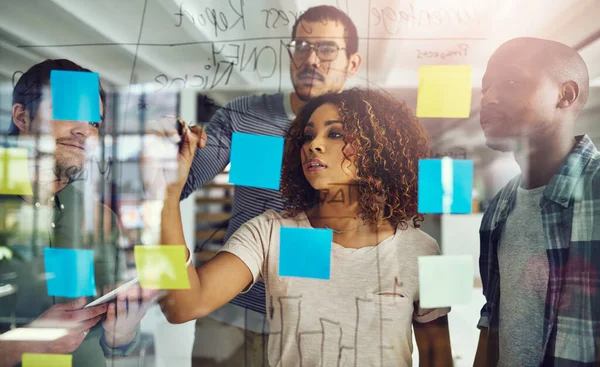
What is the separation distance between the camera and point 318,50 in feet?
3.68

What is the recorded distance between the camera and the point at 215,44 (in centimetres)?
115

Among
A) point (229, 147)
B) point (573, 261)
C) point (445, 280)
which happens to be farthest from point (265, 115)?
point (573, 261)

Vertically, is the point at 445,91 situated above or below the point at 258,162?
above

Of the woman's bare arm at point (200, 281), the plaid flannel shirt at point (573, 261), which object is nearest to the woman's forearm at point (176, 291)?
the woman's bare arm at point (200, 281)

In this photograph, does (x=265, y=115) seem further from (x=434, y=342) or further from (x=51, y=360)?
(x=51, y=360)

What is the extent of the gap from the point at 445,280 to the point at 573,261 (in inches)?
11.5

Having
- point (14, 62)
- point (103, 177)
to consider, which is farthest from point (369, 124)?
point (14, 62)

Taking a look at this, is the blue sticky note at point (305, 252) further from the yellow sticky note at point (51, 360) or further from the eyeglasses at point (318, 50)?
the yellow sticky note at point (51, 360)

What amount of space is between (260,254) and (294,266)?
9 cm

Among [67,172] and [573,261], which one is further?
[67,172]

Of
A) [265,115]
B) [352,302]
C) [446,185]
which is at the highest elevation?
[265,115]

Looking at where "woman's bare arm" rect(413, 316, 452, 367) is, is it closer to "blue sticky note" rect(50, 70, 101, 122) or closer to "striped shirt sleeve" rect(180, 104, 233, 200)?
"striped shirt sleeve" rect(180, 104, 233, 200)

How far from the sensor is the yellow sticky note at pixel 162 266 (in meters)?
1.12

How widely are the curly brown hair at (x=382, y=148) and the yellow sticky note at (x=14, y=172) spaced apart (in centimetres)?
77
